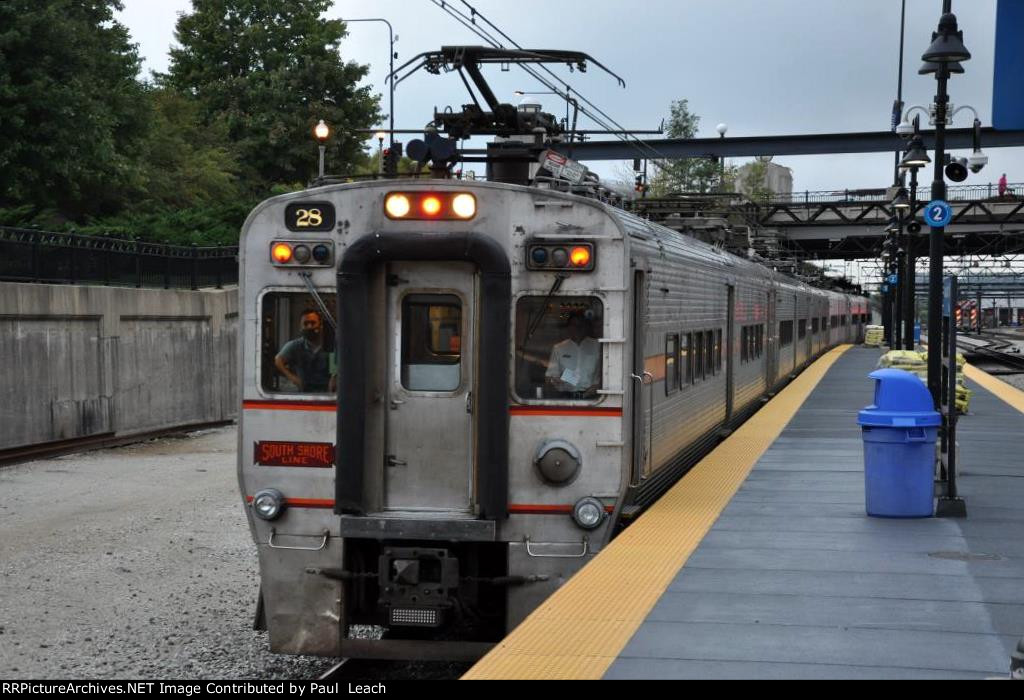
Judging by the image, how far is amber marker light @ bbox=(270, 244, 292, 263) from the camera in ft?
28.2

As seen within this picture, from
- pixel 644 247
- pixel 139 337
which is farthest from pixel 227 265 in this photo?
pixel 644 247

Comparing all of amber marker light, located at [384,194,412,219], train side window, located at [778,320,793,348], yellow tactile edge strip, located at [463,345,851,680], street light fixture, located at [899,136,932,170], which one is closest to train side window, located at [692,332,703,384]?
yellow tactile edge strip, located at [463,345,851,680]

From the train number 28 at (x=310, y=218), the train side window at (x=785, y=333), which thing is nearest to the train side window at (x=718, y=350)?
the train number 28 at (x=310, y=218)

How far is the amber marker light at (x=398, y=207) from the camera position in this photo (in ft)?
27.6

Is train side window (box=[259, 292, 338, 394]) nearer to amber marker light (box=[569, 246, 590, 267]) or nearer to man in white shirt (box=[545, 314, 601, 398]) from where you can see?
man in white shirt (box=[545, 314, 601, 398])

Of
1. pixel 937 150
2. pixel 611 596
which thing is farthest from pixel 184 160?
pixel 611 596

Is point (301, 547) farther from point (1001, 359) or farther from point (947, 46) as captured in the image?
point (1001, 359)

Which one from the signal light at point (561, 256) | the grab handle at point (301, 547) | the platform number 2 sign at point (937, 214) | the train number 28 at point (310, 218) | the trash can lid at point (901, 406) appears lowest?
the grab handle at point (301, 547)

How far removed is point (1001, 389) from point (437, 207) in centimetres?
2303

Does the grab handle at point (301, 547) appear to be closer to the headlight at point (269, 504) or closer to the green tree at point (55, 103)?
the headlight at point (269, 504)

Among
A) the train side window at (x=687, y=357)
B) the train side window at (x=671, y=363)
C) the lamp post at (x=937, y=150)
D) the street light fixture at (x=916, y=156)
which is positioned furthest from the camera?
the street light fixture at (x=916, y=156)

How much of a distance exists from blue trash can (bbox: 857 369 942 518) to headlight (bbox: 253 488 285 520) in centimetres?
465

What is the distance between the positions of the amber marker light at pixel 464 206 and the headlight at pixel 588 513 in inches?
76.7

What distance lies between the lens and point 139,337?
24.9 metres
